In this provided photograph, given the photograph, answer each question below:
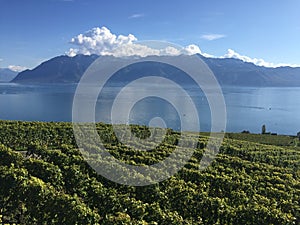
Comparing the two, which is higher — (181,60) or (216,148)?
(181,60)

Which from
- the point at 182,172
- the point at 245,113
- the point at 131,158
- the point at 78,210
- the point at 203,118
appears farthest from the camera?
the point at 245,113

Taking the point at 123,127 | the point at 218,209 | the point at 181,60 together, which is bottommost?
the point at 218,209

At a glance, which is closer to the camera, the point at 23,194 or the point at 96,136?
the point at 23,194

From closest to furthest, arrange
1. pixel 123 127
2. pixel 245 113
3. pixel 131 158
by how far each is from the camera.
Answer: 1. pixel 131 158
2. pixel 123 127
3. pixel 245 113

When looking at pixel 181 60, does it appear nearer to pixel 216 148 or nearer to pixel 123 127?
pixel 216 148

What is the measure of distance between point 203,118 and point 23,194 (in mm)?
106785

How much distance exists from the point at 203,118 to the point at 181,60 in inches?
3743

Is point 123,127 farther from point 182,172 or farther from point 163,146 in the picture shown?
point 182,172

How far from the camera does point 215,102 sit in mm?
162750

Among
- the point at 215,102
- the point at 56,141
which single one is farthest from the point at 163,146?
the point at 215,102

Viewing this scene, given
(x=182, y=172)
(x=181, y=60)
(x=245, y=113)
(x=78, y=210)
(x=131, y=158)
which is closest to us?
(x=78, y=210)

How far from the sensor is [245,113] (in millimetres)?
139250

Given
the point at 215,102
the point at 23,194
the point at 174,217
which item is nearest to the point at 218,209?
the point at 174,217

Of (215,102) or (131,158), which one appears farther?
(215,102)
